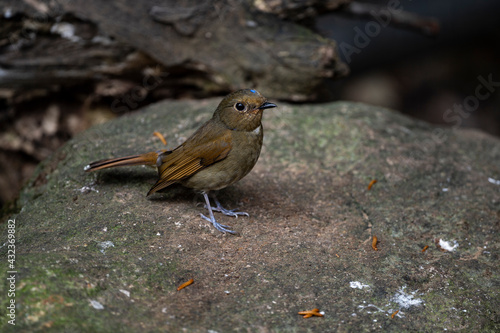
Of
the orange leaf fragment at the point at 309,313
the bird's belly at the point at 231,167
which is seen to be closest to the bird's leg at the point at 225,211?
the bird's belly at the point at 231,167

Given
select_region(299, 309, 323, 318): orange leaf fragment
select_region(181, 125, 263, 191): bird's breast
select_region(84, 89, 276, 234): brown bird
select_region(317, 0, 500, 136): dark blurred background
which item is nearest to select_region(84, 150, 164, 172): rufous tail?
select_region(84, 89, 276, 234): brown bird

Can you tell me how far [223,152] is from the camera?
11.9 feet

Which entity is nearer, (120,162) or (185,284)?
(185,284)

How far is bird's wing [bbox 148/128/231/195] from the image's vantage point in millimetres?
3627

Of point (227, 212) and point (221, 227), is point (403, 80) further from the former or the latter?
point (221, 227)

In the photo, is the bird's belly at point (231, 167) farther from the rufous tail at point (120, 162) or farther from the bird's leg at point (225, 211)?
the rufous tail at point (120, 162)

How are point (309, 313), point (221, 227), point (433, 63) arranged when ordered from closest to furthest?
point (309, 313) < point (221, 227) < point (433, 63)

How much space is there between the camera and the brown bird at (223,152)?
3621 mm

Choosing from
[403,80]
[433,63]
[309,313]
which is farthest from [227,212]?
[433,63]

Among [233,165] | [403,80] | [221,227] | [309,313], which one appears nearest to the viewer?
[309,313]

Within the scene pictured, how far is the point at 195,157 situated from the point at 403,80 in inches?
247

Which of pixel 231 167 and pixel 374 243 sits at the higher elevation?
pixel 231 167

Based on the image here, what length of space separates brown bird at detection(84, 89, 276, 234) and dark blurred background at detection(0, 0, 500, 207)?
239cm

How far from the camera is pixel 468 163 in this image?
4727 mm
